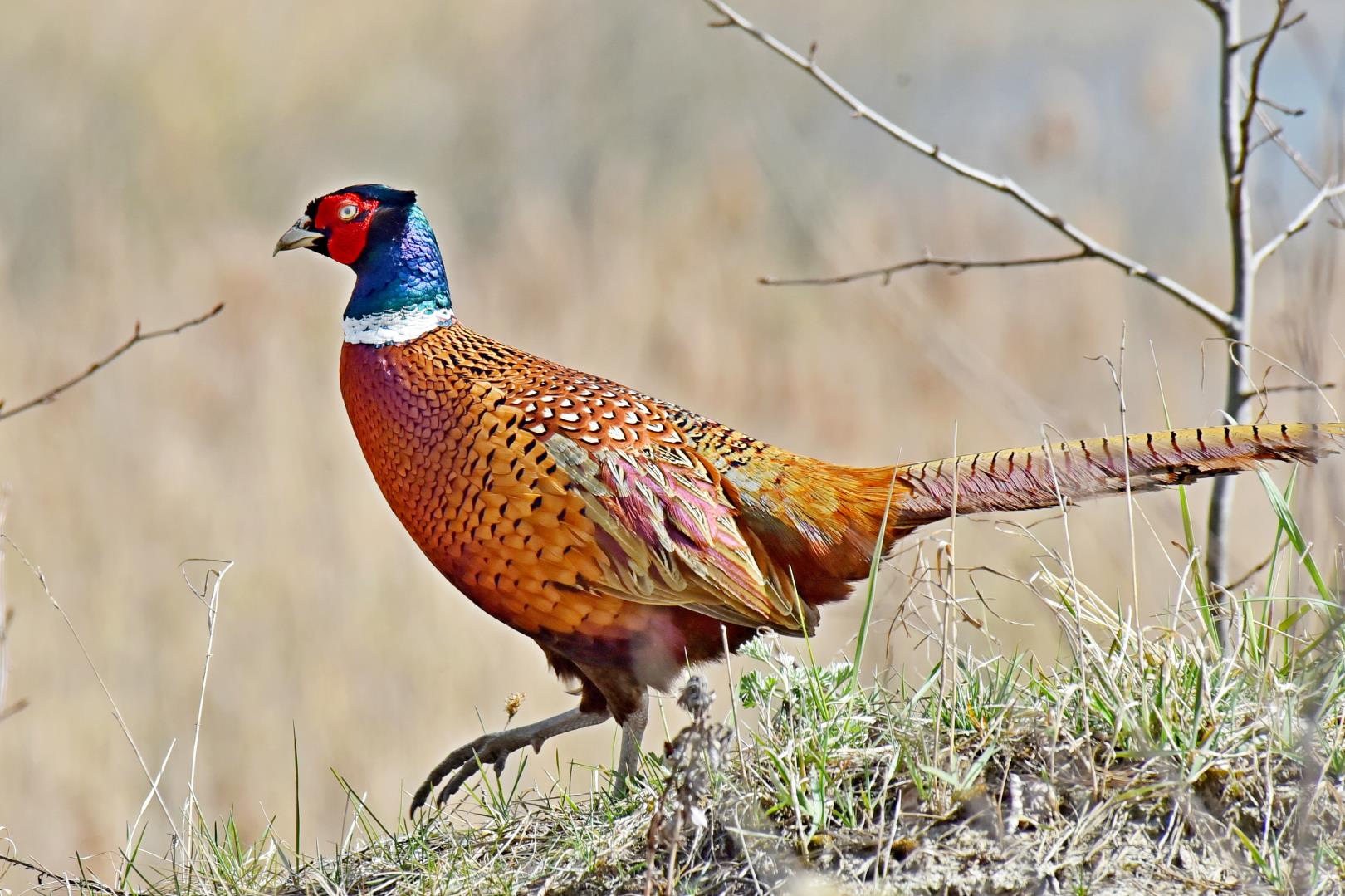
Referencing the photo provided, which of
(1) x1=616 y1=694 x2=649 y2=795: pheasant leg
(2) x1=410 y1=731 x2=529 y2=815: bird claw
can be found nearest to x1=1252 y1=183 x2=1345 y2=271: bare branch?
(1) x1=616 y1=694 x2=649 y2=795: pheasant leg

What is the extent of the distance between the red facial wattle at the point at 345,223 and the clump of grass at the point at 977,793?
A: 135 centimetres

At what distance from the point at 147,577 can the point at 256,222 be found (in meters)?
2.26

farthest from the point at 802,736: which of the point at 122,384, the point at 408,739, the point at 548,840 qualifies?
the point at 122,384

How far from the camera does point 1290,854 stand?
2109 millimetres

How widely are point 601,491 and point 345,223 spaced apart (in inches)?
36.3

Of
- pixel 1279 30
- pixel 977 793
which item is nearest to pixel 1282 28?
pixel 1279 30

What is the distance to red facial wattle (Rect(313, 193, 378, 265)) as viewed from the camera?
3.25 metres

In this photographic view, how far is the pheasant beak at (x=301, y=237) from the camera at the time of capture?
328 cm

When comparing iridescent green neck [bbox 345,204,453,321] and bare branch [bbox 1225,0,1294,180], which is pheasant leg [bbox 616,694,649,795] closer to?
iridescent green neck [bbox 345,204,453,321]

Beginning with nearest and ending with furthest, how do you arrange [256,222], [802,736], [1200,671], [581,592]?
1. [1200,671]
2. [802,736]
3. [581,592]
4. [256,222]

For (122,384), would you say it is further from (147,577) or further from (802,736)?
(802,736)

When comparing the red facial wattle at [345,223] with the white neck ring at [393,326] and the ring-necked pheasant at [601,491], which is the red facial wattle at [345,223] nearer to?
the ring-necked pheasant at [601,491]

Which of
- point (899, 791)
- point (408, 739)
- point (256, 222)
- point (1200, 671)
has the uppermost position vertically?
point (256, 222)

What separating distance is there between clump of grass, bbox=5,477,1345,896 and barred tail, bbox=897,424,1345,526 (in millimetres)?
145
